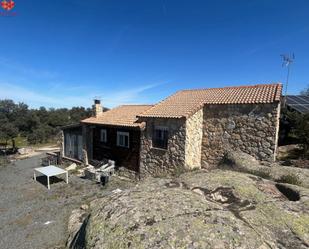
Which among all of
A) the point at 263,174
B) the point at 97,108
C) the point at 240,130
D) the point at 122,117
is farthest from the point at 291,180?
the point at 97,108

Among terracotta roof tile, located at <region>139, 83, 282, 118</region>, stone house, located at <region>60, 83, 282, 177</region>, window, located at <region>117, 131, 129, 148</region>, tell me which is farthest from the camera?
window, located at <region>117, 131, 129, 148</region>

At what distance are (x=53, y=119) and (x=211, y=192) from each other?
45.2 metres

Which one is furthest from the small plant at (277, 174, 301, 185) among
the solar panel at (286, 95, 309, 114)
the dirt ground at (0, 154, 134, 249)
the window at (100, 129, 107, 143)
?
the window at (100, 129, 107, 143)

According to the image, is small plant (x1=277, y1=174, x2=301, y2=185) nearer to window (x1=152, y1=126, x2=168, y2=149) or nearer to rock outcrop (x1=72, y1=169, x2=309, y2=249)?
rock outcrop (x1=72, y1=169, x2=309, y2=249)

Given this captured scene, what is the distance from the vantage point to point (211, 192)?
489cm

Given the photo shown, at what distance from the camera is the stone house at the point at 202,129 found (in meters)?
11.3

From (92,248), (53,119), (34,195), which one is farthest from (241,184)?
(53,119)

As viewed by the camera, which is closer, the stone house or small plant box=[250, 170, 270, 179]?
small plant box=[250, 170, 270, 179]

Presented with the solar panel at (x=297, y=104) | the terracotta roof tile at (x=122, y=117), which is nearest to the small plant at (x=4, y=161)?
the terracotta roof tile at (x=122, y=117)

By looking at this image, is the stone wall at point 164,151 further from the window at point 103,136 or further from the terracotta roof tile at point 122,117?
the window at point 103,136

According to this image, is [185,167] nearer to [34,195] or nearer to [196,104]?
[196,104]

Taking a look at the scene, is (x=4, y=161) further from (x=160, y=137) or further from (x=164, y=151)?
(x=164, y=151)

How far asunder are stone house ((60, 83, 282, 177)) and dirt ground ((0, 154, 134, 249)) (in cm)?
283

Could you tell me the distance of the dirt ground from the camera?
7648 millimetres
